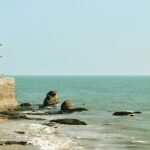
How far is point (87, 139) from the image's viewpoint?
4775 cm

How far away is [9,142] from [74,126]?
15.8 m

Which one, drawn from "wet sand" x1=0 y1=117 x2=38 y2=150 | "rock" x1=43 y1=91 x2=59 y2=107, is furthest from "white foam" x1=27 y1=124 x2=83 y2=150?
"rock" x1=43 y1=91 x2=59 y2=107

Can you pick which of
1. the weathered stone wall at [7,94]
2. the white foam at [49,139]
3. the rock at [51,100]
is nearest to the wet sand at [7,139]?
the white foam at [49,139]

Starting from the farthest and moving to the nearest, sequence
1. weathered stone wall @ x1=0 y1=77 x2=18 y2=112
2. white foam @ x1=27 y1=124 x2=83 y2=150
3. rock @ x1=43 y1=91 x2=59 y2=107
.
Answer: rock @ x1=43 y1=91 x2=59 y2=107
weathered stone wall @ x1=0 y1=77 x2=18 y2=112
white foam @ x1=27 y1=124 x2=83 y2=150

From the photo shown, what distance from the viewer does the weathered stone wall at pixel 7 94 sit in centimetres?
7038

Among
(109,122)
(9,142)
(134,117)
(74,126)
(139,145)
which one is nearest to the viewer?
(9,142)

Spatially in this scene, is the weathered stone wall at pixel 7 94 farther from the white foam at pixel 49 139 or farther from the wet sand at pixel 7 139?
the white foam at pixel 49 139

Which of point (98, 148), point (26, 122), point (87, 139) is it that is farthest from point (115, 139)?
point (26, 122)

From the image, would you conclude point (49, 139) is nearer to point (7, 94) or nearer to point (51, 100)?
point (7, 94)

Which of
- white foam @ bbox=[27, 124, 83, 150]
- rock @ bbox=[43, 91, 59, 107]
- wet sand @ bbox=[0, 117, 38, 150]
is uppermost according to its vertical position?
rock @ bbox=[43, 91, 59, 107]

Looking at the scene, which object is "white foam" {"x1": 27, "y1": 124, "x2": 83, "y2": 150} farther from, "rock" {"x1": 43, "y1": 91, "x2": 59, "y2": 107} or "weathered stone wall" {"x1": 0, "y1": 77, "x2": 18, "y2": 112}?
"rock" {"x1": 43, "y1": 91, "x2": 59, "y2": 107}

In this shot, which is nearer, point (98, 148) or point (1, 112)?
point (98, 148)

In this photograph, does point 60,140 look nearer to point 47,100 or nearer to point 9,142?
point 9,142

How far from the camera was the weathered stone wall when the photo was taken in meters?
70.4
